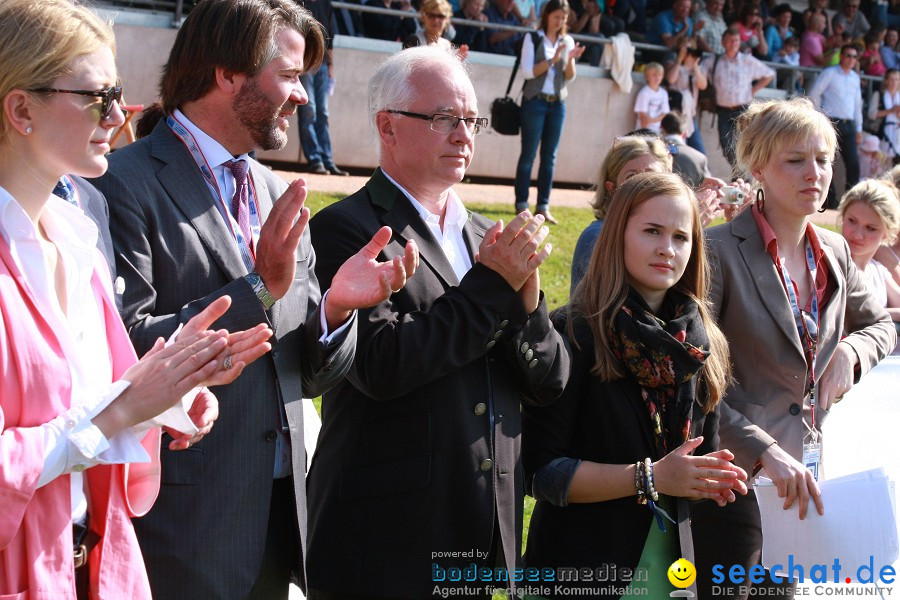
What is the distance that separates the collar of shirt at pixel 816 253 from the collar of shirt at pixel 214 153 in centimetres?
216

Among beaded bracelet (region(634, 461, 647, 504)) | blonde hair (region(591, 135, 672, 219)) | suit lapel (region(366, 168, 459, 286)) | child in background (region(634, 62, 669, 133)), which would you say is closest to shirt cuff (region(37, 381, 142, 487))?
suit lapel (region(366, 168, 459, 286))

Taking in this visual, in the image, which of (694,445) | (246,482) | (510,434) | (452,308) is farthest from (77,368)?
(694,445)

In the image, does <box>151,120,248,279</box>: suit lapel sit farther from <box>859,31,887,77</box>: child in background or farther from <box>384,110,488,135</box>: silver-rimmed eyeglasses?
<box>859,31,887,77</box>: child in background

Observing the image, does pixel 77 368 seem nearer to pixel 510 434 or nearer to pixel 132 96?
pixel 510 434

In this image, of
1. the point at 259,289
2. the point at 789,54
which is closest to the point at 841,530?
the point at 259,289

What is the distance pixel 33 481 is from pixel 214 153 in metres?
1.16

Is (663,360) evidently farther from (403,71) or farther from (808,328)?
(403,71)

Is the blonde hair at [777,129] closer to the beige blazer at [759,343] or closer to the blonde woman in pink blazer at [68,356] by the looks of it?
the beige blazer at [759,343]

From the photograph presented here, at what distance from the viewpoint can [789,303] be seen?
3.98 m

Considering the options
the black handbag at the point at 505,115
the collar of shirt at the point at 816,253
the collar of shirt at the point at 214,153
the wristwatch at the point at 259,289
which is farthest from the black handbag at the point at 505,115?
the wristwatch at the point at 259,289

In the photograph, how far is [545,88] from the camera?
11.1m

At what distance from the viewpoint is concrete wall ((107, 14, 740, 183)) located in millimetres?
11836

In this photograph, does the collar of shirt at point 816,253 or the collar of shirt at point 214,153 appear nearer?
the collar of shirt at point 214,153

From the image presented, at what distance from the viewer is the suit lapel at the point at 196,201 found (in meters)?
2.76
